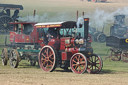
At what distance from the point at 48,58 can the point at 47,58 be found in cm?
7

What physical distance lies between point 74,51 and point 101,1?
8505 centimetres

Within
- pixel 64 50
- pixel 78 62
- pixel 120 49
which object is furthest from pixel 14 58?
pixel 120 49

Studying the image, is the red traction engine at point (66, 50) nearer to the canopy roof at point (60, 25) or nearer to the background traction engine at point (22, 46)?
the canopy roof at point (60, 25)

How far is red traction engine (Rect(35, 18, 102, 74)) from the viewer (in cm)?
1530

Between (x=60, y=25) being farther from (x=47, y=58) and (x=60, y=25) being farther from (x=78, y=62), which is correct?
(x=78, y=62)

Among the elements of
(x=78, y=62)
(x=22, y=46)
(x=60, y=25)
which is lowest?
(x=78, y=62)

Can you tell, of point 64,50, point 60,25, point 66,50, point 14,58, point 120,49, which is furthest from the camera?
point 120,49

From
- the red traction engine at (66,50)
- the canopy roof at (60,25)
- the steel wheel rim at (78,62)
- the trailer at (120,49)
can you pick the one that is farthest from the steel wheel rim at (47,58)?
the trailer at (120,49)

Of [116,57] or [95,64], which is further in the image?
[116,57]

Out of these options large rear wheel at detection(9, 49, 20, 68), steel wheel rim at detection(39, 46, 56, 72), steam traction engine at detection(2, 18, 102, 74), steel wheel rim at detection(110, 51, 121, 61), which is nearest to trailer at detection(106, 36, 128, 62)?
steel wheel rim at detection(110, 51, 121, 61)

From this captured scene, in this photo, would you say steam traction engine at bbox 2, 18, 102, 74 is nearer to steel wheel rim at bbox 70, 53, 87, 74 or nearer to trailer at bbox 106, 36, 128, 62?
steel wheel rim at bbox 70, 53, 87, 74

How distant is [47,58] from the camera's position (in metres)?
15.8

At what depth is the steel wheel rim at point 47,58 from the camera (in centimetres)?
1559

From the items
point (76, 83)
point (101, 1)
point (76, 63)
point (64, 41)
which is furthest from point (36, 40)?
point (101, 1)
